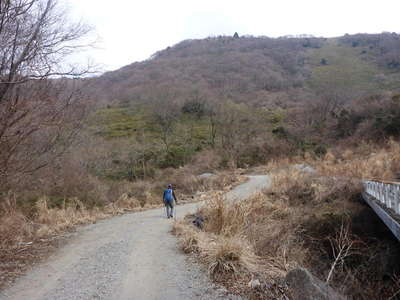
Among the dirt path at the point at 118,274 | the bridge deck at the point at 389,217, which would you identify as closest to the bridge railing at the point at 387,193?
the bridge deck at the point at 389,217

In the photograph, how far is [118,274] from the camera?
21.4 feet

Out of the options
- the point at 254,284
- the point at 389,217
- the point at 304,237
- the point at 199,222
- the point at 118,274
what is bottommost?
the point at 304,237

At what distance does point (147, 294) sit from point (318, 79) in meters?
94.9

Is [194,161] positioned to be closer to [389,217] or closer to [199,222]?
[199,222]

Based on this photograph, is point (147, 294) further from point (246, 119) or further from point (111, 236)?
point (246, 119)

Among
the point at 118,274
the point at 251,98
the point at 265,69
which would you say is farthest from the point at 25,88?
the point at 265,69

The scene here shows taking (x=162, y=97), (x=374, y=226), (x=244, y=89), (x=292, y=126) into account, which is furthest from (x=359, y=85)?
(x=374, y=226)

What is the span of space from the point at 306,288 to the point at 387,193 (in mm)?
6845

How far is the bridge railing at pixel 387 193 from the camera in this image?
8.76 m

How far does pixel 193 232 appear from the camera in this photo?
8672 mm

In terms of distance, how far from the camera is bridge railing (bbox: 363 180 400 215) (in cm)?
876

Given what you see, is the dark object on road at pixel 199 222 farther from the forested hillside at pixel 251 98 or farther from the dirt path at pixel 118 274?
the forested hillside at pixel 251 98

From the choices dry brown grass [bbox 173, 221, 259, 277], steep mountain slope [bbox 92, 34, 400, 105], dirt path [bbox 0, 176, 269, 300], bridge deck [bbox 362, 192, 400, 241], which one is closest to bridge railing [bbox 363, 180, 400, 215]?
bridge deck [bbox 362, 192, 400, 241]

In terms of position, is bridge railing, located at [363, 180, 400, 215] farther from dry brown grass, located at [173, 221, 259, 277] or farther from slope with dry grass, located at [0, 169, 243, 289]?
slope with dry grass, located at [0, 169, 243, 289]
